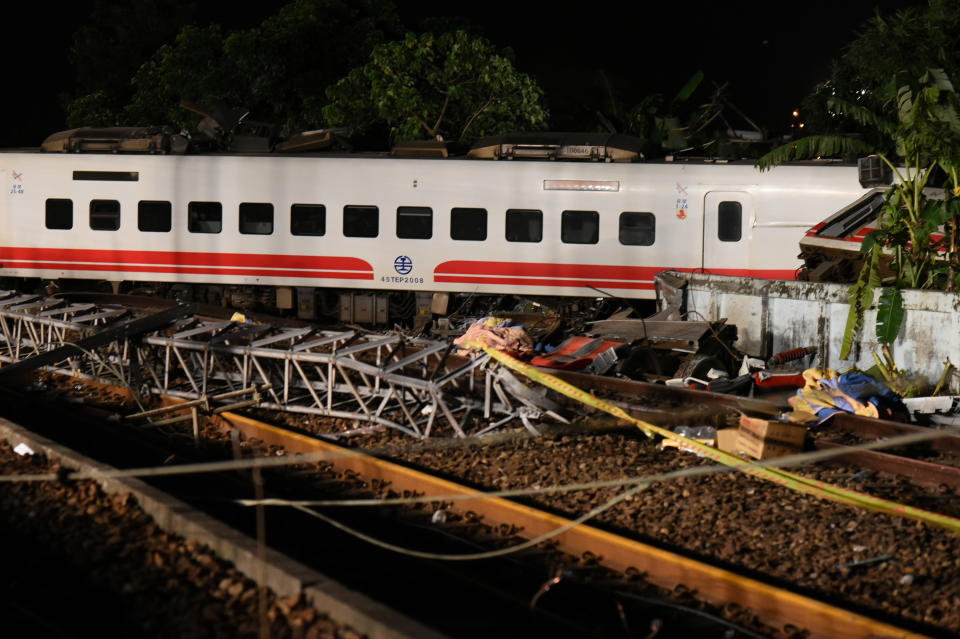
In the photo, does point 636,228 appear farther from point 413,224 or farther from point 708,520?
point 708,520

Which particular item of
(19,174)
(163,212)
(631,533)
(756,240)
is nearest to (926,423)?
(631,533)

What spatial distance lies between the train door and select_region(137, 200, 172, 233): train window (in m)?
9.76

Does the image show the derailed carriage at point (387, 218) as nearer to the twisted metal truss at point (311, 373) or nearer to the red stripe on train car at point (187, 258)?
the red stripe on train car at point (187, 258)

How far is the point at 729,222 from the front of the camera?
17.8 m

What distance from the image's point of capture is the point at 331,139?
19.4 m

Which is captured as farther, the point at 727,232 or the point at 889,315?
the point at 727,232

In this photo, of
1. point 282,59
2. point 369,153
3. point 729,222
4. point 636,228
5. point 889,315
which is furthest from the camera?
point 282,59

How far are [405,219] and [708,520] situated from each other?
11.6m

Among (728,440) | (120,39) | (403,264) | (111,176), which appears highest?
(120,39)

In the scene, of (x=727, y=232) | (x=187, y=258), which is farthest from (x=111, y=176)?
(x=727, y=232)

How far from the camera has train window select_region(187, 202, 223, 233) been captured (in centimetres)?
1894

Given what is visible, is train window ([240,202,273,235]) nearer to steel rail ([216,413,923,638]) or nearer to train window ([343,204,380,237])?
train window ([343,204,380,237])

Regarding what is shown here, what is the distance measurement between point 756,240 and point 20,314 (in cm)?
1157

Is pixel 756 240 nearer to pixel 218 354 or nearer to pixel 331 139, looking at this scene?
pixel 331 139
